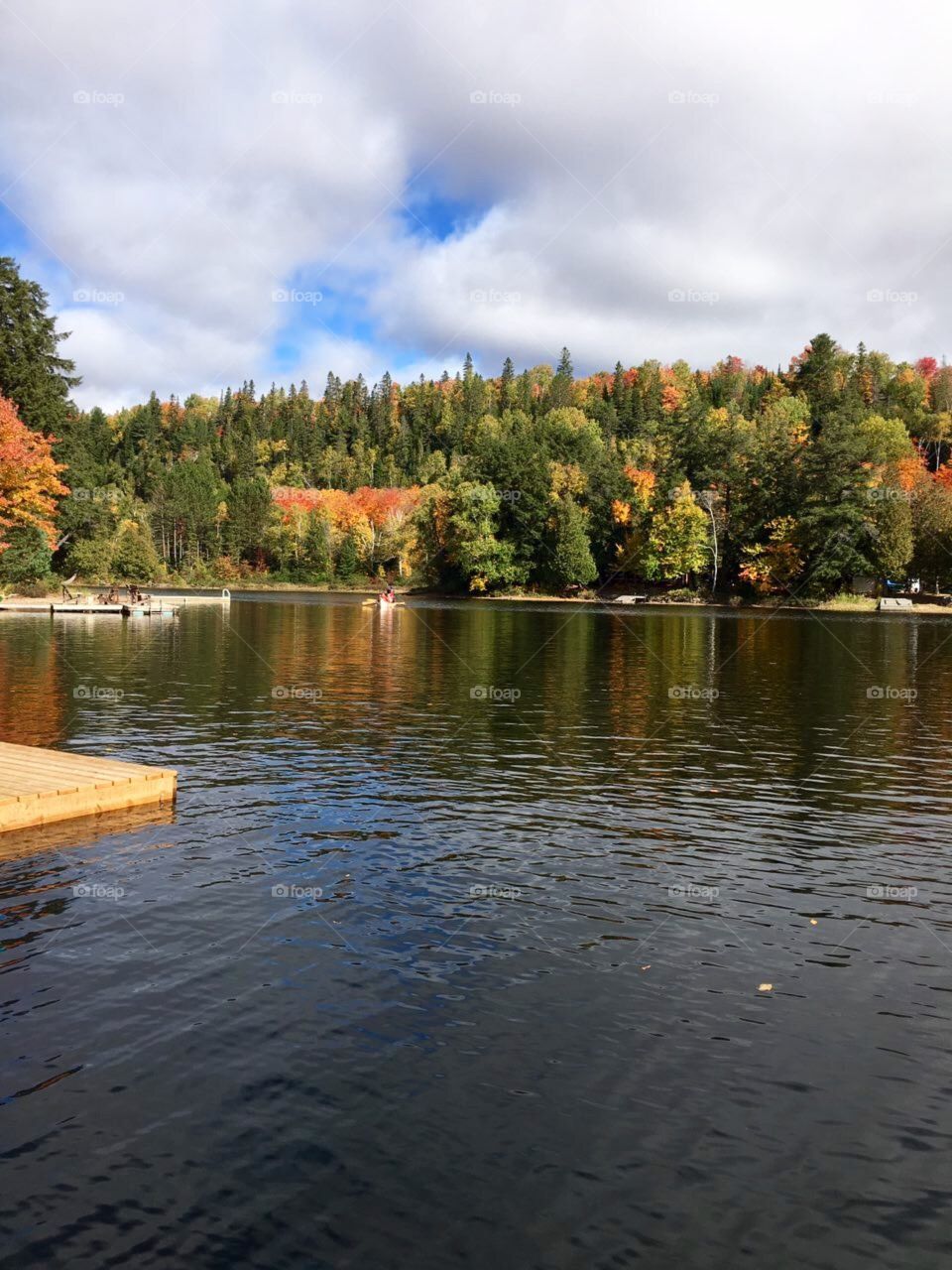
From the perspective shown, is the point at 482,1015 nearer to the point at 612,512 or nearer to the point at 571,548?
the point at 571,548

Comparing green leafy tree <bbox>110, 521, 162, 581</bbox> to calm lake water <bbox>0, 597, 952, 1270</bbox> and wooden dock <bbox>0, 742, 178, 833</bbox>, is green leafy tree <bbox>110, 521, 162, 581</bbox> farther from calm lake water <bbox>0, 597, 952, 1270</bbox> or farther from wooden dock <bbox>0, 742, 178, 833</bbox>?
wooden dock <bbox>0, 742, 178, 833</bbox>

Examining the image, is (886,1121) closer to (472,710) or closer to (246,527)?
(472,710)

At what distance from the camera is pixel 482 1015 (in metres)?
9.72

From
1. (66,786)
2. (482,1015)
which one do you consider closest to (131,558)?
(66,786)

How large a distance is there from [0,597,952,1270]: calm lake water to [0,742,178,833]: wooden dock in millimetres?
509

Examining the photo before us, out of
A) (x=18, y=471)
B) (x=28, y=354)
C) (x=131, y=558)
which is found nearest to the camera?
(x=18, y=471)

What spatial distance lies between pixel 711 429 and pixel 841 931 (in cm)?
13208

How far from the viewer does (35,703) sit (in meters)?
29.0

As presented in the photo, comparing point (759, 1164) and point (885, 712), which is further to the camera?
point (885, 712)

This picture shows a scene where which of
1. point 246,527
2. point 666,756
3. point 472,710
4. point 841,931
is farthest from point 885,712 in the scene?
point 246,527

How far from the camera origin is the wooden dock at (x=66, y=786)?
15883 millimetres

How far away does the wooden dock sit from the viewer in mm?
15883

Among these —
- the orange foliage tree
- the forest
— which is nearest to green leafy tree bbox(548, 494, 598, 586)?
the forest

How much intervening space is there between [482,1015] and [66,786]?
33.7ft
